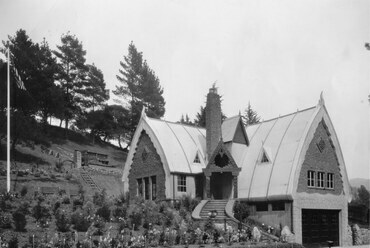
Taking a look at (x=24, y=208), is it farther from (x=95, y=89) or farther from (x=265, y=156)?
(x=95, y=89)

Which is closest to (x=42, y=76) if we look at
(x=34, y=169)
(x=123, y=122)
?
(x=34, y=169)

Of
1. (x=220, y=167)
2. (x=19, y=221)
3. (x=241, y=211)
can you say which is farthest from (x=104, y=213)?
(x=220, y=167)

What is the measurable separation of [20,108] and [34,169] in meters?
5.98

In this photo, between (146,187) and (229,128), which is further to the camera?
(146,187)

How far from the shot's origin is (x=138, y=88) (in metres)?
65.8

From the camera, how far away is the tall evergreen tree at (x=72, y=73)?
2447 inches

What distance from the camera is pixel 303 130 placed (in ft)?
102

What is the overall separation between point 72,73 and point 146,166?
3113cm

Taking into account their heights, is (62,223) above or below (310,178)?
below

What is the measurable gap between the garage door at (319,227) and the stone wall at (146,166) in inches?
389

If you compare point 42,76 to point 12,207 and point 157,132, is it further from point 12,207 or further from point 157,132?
point 12,207

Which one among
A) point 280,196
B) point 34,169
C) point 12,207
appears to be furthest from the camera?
point 34,169

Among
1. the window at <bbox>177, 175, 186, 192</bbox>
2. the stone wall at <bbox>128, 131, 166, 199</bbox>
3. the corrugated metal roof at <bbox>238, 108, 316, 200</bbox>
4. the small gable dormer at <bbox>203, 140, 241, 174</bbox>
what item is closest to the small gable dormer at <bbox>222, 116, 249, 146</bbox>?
the corrugated metal roof at <bbox>238, 108, 316, 200</bbox>

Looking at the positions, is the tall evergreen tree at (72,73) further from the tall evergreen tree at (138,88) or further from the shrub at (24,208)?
the shrub at (24,208)
